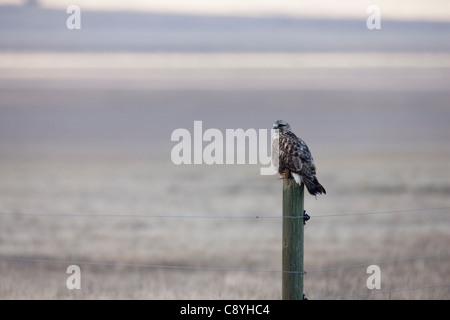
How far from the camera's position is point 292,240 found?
5859mm

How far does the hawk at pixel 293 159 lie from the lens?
Result: 268 inches

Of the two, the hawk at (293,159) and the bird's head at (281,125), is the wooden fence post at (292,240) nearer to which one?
the hawk at (293,159)

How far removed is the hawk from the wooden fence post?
62cm

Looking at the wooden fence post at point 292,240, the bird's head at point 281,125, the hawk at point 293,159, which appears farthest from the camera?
the bird's head at point 281,125

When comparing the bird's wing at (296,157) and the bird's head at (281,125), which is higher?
the bird's head at (281,125)

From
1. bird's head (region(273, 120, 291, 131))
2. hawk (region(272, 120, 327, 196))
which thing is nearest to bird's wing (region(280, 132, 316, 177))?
hawk (region(272, 120, 327, 196))

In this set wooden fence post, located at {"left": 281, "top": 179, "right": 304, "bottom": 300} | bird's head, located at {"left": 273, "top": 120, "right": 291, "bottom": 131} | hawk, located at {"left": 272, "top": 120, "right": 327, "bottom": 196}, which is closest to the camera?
wooden fence post, located at {"left": 281, "top": 179, "right": 304, "bottom": 300}

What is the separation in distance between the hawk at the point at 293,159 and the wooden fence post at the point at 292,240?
0.62 metres

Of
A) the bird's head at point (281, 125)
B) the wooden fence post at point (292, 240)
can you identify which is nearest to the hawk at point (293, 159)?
the bird's head at point (281, 125)

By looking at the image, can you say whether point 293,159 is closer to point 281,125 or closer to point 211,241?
point 281,125

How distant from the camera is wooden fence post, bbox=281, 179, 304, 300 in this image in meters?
5.82

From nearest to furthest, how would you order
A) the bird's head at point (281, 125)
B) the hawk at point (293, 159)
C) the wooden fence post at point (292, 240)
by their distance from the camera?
1. the wooden fence post at point (292, 240)
2. the hawk at point (293, 159)
3. the bird's head at point (281, 125)

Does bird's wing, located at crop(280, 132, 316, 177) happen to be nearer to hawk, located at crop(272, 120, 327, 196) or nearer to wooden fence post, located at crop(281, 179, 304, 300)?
hawk, located at crop(272, 120, 327, 196)
